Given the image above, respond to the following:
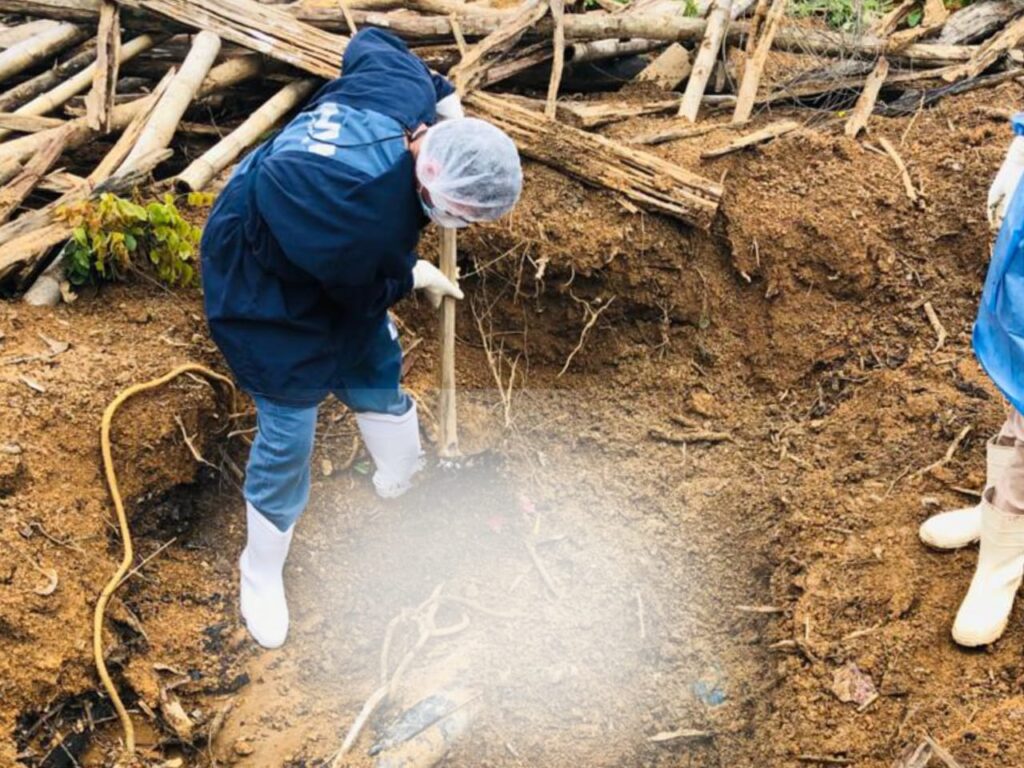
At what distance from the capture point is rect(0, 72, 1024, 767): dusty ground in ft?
9.53

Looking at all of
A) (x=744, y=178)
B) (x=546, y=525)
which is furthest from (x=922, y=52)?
(x=546, y=525)

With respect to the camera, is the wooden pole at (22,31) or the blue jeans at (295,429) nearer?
the blue jeans at (295,429)

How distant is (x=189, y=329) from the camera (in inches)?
141

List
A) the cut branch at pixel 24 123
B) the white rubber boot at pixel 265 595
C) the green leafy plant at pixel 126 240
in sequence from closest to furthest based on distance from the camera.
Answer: the white rubber boot at pixel 265 595, the green leafy plant at pixel 126 240, the cut branch at pixel 24 123

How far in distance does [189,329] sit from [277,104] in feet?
3.84

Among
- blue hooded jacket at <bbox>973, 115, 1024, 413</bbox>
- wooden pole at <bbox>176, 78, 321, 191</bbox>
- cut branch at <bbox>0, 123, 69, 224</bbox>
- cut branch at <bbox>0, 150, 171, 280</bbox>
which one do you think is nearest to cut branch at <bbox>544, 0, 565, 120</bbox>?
wooden pole at <bbox>176, 78, 321, 191</bbox>

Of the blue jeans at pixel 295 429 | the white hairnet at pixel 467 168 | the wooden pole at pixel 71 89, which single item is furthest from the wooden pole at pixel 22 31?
the white hairnet at pixel 467 168

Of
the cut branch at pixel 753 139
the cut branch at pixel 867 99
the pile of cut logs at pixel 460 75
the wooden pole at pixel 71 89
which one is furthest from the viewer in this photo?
the cut branch at pixel 867 99

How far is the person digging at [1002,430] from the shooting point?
7.90ft

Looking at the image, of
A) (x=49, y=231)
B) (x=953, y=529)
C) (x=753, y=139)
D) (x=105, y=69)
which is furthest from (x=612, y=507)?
(x=105, y=69)

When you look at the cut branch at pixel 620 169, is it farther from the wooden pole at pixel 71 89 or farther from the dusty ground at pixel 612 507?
the wooden pole at pixel 71 89

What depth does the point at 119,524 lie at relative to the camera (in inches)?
125

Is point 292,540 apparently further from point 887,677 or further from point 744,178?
point 744,178

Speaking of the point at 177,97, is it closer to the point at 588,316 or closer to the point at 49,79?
the point at 49,79
